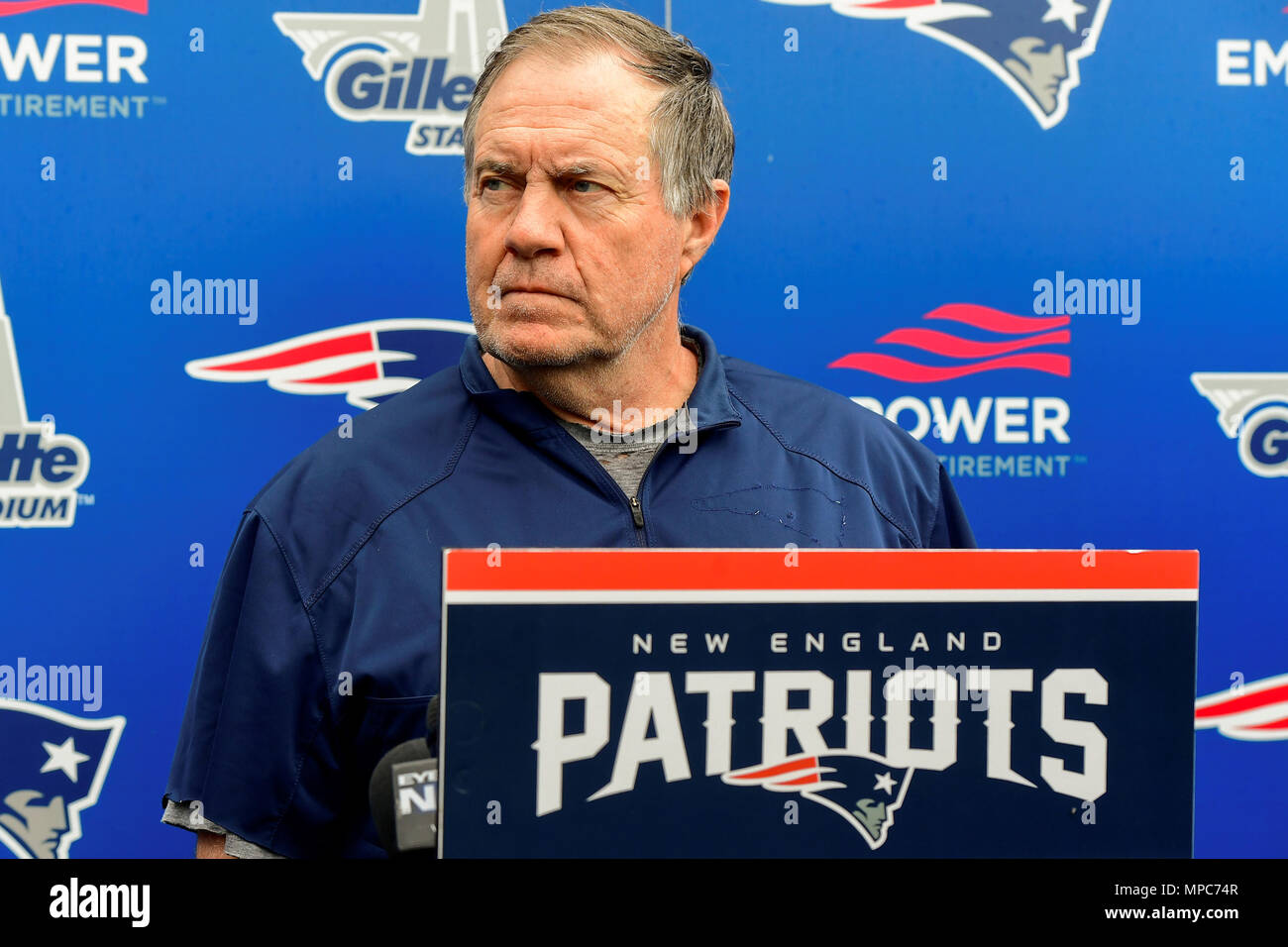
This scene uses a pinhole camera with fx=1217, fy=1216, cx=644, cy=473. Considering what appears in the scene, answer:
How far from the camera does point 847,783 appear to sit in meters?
0.68

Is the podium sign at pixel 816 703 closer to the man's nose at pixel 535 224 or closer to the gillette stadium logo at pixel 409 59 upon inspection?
the man's nose at pixel 535 224

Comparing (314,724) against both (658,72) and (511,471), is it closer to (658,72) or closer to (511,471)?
(511,471)

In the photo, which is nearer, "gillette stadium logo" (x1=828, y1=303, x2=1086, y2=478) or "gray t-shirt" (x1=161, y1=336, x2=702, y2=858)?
"gray t-shirt" (x1=161, y1=336, x2=702, y2=858)

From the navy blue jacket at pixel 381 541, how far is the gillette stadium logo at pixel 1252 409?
0.82 m

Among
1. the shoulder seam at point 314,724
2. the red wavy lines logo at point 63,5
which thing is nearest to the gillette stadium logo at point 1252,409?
the shoulder seam at point 314,724

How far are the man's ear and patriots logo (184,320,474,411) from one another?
1.57 ft

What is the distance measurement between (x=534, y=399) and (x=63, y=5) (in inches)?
38.9

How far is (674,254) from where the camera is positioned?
4.25ft

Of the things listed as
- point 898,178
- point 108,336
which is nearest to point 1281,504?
point 898,178

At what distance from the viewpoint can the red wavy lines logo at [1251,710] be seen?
181 cm

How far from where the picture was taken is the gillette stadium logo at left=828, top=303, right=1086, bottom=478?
5.82ft

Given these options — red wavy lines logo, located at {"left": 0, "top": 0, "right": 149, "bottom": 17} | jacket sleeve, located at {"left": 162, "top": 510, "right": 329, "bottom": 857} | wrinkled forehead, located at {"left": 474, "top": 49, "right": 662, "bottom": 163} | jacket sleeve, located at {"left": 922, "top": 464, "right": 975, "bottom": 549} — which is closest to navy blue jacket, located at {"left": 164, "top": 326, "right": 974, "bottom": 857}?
jacket sleeve, located at {"left": 162, "top": 510, "right": 329, "bottom": 857}

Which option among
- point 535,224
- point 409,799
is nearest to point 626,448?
point 535,224

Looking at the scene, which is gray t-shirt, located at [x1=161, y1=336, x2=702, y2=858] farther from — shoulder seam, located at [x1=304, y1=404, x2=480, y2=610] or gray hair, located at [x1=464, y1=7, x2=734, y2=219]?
gray hair, located at [x1=464, y1=7, x2=734, y2=219]
